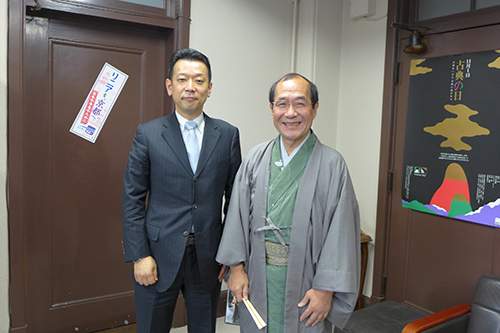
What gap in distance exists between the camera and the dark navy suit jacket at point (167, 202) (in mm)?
1542

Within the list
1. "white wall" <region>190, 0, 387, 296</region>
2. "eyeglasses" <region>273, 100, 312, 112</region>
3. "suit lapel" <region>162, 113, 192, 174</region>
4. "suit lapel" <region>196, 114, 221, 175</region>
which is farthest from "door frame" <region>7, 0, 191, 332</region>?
"eyeglasses" <region>273, 100, 312, 112</region>

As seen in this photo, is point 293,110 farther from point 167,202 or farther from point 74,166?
point 74,166

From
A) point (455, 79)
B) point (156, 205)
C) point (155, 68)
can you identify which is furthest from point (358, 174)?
point (156, 205)

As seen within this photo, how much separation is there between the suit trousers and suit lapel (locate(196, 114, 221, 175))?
1.05 feet

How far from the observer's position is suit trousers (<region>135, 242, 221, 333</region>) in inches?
61.7

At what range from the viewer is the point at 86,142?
95.3 inches

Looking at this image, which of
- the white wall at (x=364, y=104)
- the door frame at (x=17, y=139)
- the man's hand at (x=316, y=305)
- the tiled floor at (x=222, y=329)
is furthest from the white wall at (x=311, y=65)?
the man's hand at (x=316, y=305)

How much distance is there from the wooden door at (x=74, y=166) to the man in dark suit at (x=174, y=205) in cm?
97

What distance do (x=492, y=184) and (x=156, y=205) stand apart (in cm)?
177

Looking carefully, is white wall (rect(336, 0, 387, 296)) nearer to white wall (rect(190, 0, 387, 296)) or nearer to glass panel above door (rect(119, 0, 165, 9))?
white wall (rect(190, 0, 387, 296))

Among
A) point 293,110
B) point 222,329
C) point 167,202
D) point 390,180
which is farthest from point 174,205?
point 390,180

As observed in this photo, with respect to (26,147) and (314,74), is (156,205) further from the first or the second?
(314,74)

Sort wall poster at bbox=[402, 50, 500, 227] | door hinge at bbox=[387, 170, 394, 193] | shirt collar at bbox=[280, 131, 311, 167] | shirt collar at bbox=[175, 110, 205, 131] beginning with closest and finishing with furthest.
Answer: shirt collar at bbox=[280, 131, 311, 167] → shirt collar at bbox=[175, 110, 205, 131] → wall poster at bbox=[402, 50, 500, 227] → door hinge at bbox=[387, 170, 394, 193]

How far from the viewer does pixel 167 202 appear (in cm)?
156
